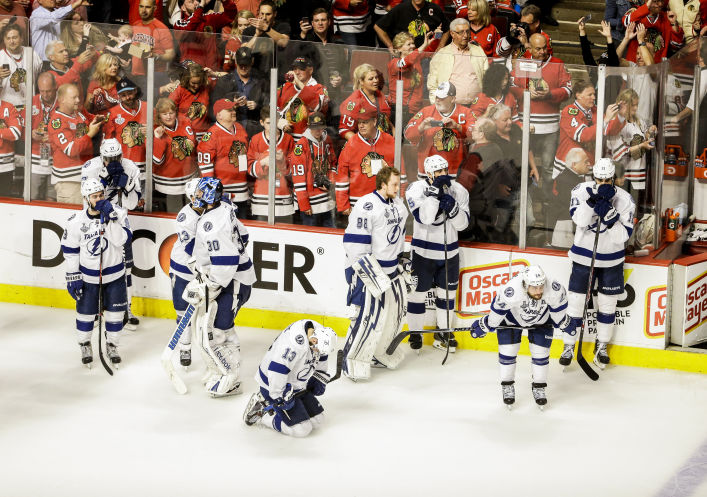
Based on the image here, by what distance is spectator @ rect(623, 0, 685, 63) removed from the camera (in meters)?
10.9

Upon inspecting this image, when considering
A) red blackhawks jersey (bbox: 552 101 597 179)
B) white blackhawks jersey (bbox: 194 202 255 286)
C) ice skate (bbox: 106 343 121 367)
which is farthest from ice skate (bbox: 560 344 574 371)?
ice skate (bbox: 106 343 121 367)

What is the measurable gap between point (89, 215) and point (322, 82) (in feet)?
7.21

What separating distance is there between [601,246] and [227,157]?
3182 mm

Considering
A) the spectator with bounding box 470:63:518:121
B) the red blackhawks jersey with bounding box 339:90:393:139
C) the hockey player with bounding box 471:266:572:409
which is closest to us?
the hockey player with bounding box 471:266:572:409

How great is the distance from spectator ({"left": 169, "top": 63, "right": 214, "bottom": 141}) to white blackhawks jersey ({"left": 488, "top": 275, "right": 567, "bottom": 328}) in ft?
10.6

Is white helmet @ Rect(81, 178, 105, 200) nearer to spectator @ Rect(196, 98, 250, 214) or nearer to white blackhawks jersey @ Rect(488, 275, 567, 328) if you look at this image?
spectator @ Rect(196, 98, 250, 214)

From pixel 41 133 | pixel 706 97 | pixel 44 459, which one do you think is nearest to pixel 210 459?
pixel 44 459

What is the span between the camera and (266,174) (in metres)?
10.1

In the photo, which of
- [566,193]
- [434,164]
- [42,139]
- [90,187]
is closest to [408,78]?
[434,164]

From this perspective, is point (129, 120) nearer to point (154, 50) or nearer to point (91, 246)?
point (154, 50)

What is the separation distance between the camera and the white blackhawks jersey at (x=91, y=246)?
896cm

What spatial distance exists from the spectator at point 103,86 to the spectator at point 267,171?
1305 mm

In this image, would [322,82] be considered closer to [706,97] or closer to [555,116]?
[555,116]

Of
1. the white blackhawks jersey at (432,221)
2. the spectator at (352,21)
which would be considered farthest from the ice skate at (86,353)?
the spectator at (352,21)
